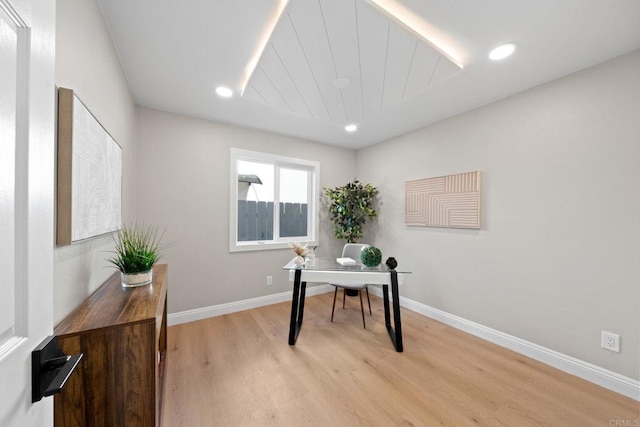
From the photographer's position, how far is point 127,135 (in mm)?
2094

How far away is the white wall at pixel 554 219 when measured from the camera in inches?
66.6

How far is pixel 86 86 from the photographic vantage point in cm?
123

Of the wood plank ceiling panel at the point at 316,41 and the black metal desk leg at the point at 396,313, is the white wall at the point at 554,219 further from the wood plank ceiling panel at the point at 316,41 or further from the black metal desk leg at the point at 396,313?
the wood plank ceiling panel at the point at 316,41

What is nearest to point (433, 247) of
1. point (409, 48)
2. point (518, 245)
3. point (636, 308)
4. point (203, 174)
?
point (518, 245)

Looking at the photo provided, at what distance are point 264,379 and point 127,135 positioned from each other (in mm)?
2330

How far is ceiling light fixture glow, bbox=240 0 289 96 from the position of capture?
57.4 inches

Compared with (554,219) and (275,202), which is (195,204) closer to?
(275,202)

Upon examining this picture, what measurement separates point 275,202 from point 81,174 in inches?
92.5

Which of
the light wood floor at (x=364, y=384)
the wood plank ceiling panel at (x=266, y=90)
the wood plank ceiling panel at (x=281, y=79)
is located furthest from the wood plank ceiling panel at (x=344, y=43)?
the light wood floor at (x=364, y=384)

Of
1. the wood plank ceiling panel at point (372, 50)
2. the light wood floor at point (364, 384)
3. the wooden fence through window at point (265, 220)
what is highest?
the wood plank ceiling panel at point (372, 50)

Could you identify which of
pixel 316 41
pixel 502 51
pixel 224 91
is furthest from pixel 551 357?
pixel 224 91

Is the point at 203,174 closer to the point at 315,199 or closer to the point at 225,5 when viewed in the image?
the point at 315,199

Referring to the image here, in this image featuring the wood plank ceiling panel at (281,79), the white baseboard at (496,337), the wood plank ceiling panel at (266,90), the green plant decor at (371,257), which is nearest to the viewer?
the white baseboard at (496,337)

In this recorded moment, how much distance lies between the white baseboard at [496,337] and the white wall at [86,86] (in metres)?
1.39
